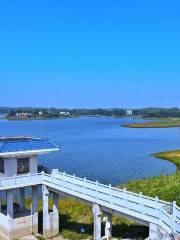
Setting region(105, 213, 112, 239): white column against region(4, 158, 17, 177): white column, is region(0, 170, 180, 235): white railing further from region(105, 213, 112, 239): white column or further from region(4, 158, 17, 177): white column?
region(105, 213, 112, 239): white column

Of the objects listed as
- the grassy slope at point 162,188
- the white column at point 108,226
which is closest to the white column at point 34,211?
the white column at point 108,226

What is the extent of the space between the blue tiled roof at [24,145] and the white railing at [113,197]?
1.96 meters

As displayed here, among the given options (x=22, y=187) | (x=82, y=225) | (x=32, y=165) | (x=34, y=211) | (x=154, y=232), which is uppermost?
(x=32, y=165)

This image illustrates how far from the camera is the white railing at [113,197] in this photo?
21.8 meters

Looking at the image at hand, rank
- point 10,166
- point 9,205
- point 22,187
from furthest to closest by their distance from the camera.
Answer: point 22,187 → point 10,166 → point 9,205

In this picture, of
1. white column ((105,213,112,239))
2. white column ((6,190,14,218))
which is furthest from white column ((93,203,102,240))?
white column ((6,190,14,218))

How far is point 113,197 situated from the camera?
2552 centimetres

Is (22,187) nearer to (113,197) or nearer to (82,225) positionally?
(82,225)

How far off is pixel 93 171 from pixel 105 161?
42.9ft

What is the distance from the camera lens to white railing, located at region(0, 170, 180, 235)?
21.8 metres

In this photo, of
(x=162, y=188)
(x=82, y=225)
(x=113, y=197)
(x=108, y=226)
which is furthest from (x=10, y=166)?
(x=162, y=188)

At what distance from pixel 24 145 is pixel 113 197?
9491 millimetres

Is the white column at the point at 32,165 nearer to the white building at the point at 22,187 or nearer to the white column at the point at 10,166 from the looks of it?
the white building at the point at 22,187

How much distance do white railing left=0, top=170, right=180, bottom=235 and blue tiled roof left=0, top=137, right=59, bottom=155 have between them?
6.44ft
